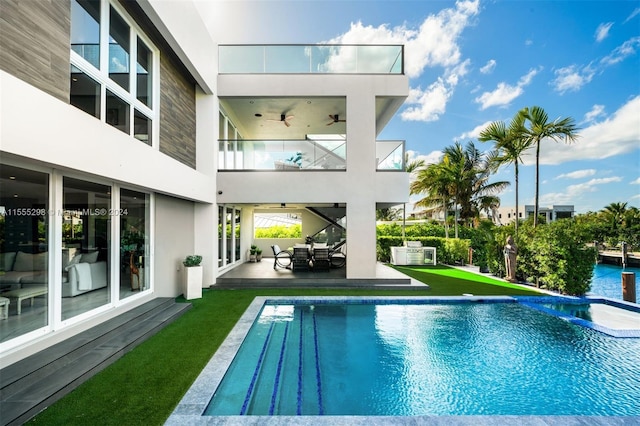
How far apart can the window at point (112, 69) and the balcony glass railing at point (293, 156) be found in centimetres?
325

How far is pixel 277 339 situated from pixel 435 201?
18.4 meters

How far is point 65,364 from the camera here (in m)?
3.95

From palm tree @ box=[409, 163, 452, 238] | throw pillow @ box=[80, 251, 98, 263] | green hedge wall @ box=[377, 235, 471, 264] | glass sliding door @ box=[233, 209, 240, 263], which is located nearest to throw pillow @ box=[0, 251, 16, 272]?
throw pillow @ box=[80, 251, 98, 263]

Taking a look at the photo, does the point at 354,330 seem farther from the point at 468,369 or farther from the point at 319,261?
the point at 319,261

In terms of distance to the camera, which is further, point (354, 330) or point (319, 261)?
point (319, 261)

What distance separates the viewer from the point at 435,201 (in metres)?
21.3

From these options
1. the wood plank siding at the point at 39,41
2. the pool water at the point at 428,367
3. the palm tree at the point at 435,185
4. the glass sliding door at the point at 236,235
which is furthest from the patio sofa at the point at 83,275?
the palm tree at the point at 435,185

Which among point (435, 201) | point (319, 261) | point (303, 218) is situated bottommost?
point (319, 261)

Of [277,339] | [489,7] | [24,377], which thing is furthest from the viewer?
[489,7]

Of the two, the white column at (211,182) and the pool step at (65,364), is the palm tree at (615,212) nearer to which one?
the white column at (211,182)

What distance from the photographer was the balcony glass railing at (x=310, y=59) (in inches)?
392

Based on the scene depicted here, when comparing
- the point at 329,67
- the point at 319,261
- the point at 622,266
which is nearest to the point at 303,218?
the point at 319,261

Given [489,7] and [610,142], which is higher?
[489,7]

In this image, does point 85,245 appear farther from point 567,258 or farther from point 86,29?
point 567,258
